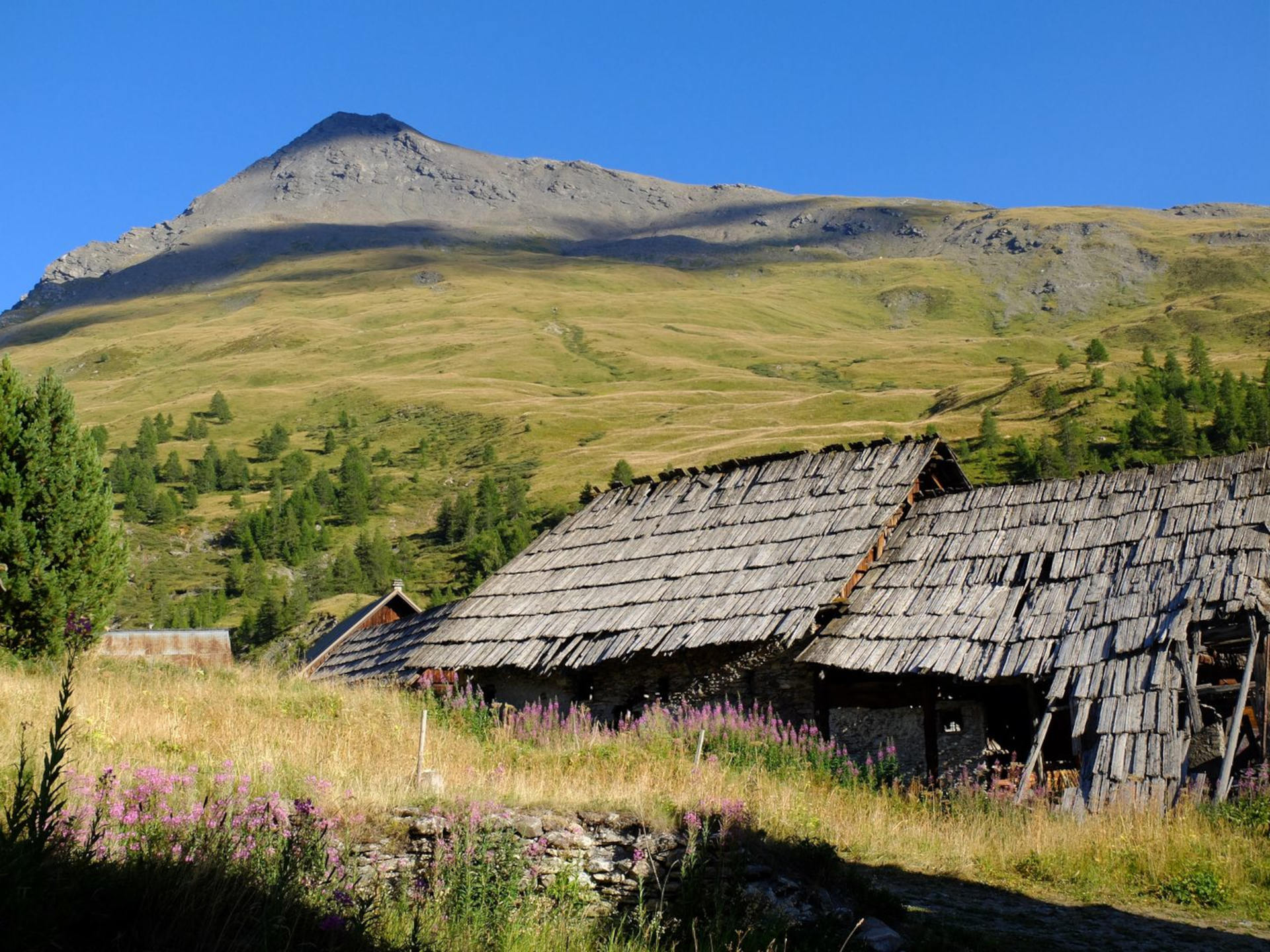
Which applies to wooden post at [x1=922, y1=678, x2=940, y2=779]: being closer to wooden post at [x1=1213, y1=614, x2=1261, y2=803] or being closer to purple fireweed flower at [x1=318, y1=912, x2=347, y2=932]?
wooden post at [x1=1213, y1=614, x2=1261, y2=803]

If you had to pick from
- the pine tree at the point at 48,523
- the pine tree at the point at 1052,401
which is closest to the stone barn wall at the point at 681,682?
the pine tree at the point at 48,523

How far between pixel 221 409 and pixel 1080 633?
140m

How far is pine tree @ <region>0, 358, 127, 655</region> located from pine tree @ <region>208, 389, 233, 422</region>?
420 ft

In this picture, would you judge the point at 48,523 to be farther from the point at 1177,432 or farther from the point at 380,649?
the point at 1177,432

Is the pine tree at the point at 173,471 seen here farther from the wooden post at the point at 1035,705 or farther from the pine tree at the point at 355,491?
the wooden post at the point at 1035,705

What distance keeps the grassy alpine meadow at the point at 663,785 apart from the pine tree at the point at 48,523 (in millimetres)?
3741

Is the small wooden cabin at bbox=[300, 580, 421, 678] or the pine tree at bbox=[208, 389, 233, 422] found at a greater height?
the pine tree at bbox=[208, 389, 233, 422]

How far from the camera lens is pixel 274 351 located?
186 m

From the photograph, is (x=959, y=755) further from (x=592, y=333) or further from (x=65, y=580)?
(x=592, y=333)

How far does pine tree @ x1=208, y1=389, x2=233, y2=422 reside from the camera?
140375mm

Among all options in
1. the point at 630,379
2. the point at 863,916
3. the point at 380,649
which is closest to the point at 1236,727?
the point at 863,916

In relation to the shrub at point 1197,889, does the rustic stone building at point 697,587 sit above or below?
above

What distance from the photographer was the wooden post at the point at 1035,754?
13.3m

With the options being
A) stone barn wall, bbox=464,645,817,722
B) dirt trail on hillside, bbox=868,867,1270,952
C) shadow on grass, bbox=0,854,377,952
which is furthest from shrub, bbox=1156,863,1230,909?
stone barn wall, bbox=464,645,817,722
